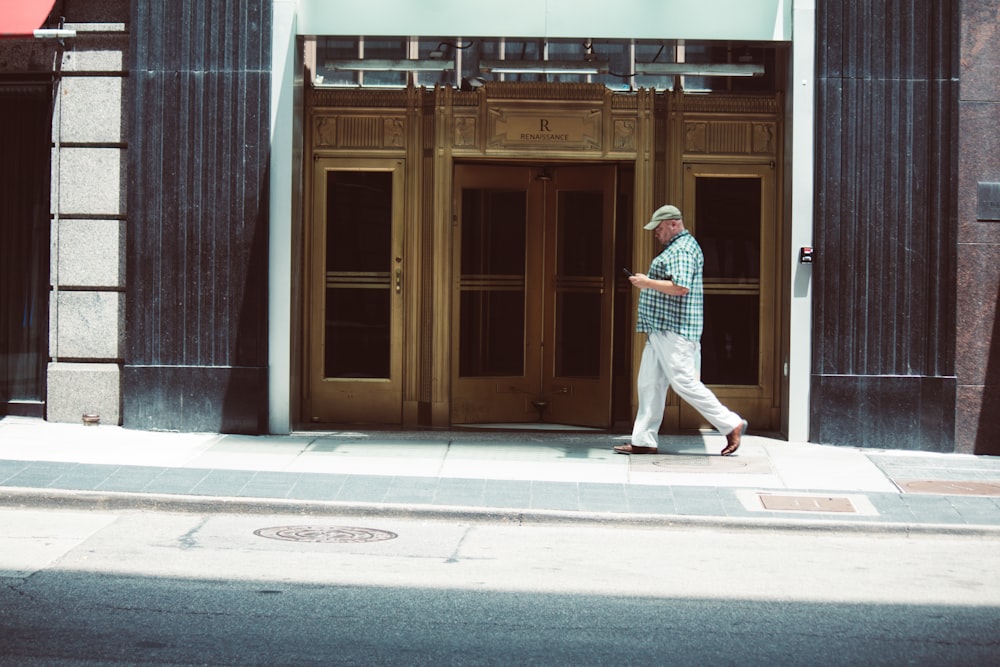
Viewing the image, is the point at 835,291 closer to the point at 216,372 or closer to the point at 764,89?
the point at 764,89

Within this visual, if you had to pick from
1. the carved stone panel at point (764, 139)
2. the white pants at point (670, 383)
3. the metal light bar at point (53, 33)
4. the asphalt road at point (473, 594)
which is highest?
the metal light bar at point (53, 33)

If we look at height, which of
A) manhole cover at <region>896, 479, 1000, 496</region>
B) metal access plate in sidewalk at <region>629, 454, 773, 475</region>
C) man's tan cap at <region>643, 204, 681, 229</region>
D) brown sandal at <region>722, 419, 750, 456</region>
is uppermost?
man's tan cap at <region>643, 204, 681, 229</region>

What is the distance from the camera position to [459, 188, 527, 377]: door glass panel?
12477 mm

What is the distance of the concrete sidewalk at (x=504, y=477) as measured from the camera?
8.47 m

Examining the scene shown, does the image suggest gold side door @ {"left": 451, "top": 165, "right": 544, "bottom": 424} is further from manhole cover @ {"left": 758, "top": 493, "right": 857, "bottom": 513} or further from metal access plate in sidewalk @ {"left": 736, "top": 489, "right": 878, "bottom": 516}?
manhole cover @ {"left": 758, "top": 493, "right": 857, "bottom": 513}

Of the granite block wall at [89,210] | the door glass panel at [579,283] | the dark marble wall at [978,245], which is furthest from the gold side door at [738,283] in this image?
the granite block wall at [89,210]

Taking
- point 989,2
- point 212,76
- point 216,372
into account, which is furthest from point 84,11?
point 989,2

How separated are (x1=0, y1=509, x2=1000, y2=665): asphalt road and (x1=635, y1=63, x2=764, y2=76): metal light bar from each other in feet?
16.6

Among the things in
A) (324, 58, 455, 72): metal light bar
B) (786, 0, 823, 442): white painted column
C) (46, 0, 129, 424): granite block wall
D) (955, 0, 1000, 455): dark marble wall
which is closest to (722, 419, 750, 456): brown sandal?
(786, 0, 823, 442): white painted column

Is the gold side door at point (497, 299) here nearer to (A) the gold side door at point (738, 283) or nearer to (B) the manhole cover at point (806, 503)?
(A) the gold side door at point (738, 283)

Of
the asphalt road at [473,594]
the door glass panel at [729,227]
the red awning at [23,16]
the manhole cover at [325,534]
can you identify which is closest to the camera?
the asphalt road at [473,594]

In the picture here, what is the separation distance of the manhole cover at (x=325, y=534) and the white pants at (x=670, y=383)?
10.7ft

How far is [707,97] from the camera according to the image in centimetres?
1209

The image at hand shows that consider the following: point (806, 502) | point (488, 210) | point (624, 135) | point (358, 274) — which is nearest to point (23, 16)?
point (358, 274)
